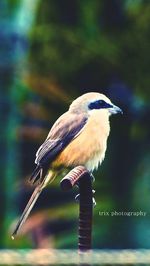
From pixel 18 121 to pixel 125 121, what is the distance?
0.49 m

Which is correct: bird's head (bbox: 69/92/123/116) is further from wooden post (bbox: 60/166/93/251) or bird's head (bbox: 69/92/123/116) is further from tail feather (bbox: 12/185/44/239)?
wooden post (bbox: 60/166/93/251)

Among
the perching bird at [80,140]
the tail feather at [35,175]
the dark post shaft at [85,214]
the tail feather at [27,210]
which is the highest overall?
the dark post shaft at [85,214]

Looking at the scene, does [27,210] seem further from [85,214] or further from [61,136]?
[85,214]

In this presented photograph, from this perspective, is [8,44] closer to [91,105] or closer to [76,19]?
[76,19]

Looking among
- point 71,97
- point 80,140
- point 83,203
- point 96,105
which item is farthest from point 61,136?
point 83,203

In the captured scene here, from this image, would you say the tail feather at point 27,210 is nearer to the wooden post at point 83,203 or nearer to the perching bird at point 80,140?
the perching bird at point 80,140

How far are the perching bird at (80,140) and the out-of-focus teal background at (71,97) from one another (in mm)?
423

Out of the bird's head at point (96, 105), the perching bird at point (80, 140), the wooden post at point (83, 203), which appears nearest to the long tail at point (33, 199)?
the perching bird at point (80, 140)

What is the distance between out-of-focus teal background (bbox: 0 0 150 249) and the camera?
3.13 meters

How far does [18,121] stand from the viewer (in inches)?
123

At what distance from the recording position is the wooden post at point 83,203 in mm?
1110

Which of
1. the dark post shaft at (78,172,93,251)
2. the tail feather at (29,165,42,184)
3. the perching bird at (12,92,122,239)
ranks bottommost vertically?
the tail feather at (29,165,42,184)

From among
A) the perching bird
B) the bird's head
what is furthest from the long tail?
the bird's head

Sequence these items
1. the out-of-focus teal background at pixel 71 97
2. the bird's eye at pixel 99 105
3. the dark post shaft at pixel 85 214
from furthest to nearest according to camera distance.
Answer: the out-of-focus teal background at pixel 71 97, the bird's eye at pixel 99 105, the dark post shaft at pixel 85 214
